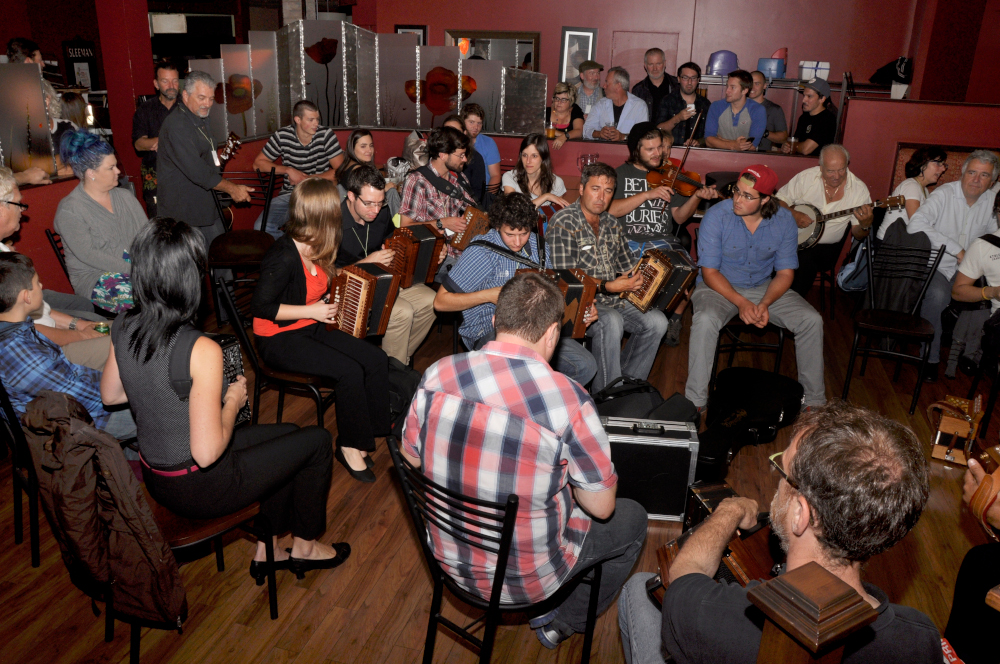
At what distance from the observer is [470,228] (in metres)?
4.29

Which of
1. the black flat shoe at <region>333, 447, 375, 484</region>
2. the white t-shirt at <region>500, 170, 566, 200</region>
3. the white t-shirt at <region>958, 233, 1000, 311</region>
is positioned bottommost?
the black flat shoe at <region>333, 447, 375, 484</region>

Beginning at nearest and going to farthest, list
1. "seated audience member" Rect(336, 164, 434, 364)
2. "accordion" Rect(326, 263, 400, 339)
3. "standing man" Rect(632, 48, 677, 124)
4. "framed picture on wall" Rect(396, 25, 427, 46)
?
1. "accordion" Rect(326, 263, 400, 339)
2. "seated audience member" Rect(336, 164, 434, 364)
3. "standing man" Rect(632, 48, 677, 124)
4. "framed picture on wall" Rect(396, 25, 427, 46)

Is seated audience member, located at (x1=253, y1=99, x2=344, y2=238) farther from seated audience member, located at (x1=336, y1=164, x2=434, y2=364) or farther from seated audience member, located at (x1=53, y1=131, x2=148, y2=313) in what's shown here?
seated audience member, located at (x1=53, y1=131, x2=148, y2=313)

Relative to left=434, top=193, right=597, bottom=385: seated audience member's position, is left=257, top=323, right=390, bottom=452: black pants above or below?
below

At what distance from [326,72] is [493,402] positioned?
6.04m

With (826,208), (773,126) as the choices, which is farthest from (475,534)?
(773,126)

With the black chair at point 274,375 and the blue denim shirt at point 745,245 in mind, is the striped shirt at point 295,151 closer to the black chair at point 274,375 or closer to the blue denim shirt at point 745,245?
the black chair at point 274,375

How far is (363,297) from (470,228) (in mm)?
1228

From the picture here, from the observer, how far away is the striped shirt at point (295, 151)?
18.7 ft

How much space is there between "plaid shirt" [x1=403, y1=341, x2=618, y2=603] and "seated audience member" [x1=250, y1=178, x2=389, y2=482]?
1.36 m

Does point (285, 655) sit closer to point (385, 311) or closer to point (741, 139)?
point (385, 311)

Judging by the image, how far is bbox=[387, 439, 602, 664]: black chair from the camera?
5.71ft

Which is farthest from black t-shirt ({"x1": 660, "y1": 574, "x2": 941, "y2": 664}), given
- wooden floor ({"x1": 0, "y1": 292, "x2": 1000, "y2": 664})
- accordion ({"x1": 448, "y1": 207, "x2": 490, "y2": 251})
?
accordion ({"x1": 448, "y1": 207, "x2": 490, "y2": 251})

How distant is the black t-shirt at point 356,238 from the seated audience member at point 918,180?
11.7 feet
